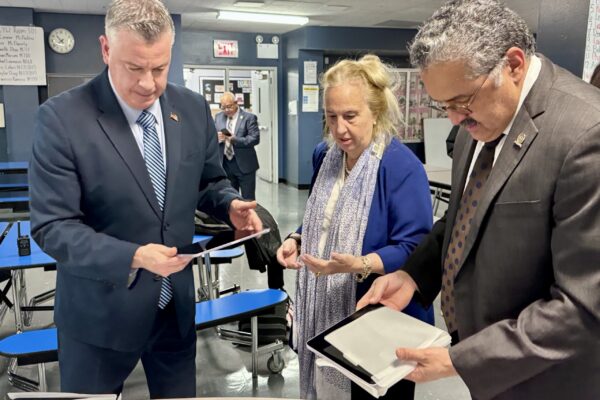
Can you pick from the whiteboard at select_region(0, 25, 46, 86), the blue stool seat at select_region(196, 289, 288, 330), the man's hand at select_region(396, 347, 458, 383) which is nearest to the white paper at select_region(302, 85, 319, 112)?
the whiteboard at select_region(0, 25, 46, 86)

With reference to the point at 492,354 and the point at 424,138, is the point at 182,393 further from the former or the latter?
the point at 424,138

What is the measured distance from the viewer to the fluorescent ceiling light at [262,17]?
733 cm

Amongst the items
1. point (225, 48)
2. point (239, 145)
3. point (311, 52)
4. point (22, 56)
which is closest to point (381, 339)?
point (239, 145)

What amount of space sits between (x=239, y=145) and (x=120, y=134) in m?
4.94

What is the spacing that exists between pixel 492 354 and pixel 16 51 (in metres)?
7.65

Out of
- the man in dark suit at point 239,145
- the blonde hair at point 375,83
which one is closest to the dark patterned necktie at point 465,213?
the blonde hair at point 375,83

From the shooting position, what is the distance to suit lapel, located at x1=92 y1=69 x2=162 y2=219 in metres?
1.38

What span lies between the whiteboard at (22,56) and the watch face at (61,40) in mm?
170

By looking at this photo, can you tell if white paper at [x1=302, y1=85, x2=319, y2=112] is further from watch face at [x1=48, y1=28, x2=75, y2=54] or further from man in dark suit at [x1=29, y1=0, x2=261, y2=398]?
man in dark suit at [x1=29, y1=0, x2=261, y2=398]

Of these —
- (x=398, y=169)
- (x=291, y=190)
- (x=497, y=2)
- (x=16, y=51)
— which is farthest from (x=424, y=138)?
(x=497, y=2)

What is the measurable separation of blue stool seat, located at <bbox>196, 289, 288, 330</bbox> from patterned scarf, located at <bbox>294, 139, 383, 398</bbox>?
89cm

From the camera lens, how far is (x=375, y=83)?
1.69 m

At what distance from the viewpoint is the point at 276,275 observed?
343 centimetres

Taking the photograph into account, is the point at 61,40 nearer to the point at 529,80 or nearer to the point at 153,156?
the point at 153,156
